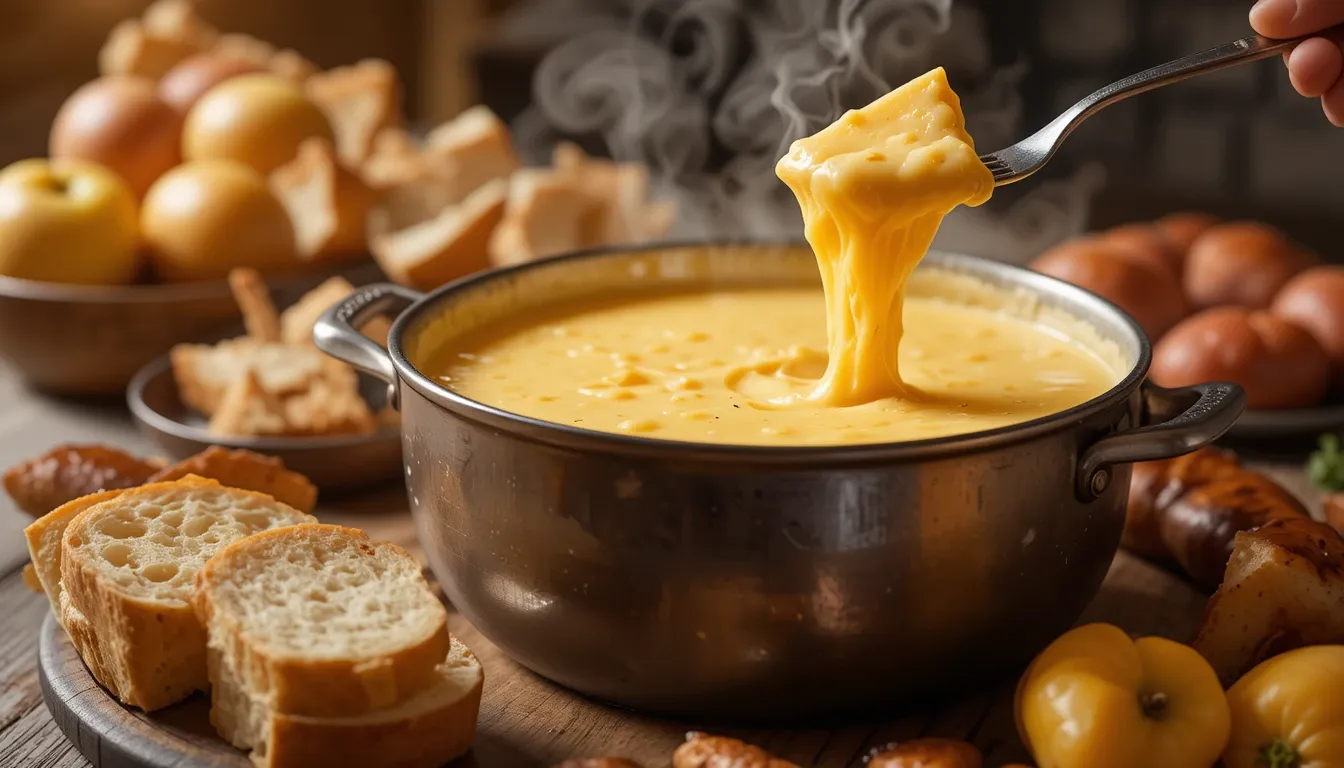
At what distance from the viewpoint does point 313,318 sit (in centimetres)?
271

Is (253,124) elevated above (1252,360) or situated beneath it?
elevated above

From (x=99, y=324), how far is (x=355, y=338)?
3.73 ft

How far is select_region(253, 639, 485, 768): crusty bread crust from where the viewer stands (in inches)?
56.7

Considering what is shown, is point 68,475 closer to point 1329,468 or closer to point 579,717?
point 579,717

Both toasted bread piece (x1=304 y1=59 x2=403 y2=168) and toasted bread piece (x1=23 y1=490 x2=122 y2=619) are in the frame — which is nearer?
toasted bread piece (x1=23 y1=490 x2=122 y2=619)

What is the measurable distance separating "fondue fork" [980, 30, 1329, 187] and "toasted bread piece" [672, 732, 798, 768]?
2.69ft

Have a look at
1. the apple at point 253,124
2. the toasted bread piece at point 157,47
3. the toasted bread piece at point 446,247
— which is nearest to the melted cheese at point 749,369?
the toasted bread piece at point 446,247

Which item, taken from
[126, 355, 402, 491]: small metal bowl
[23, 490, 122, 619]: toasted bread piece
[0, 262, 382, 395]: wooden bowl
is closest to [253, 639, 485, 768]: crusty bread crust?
[23, 490, 122, 619]: toasted bread piece

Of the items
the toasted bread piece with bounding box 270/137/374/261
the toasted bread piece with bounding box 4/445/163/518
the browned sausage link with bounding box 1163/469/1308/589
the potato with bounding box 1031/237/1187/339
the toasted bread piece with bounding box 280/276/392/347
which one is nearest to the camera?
the browned sausage link with bounding box 1163/469/1308/589

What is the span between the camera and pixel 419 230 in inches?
124

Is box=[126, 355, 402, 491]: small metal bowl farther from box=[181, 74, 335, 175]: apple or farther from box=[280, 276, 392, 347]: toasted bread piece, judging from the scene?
box=[181, 74, 335, 175]: apple

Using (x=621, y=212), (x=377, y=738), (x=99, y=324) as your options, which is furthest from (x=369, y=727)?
(x=621, y=212)

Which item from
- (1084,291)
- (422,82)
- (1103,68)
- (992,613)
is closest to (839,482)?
(992,613)

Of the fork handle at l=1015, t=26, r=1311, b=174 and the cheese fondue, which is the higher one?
the fork handle at l=1015, t=26, r=1311, b=174
